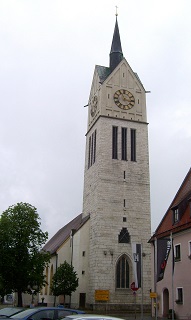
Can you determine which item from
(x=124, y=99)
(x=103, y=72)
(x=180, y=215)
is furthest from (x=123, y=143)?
(x=180, y=215)

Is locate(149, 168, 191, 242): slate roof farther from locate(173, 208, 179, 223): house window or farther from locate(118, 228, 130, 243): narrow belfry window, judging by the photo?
locate(118, 228, 130, 243): narrow belfry window

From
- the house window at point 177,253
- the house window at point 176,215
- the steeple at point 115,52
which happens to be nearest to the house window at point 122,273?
the house window at point 176,215

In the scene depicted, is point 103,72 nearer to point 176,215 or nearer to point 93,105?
point 93,105

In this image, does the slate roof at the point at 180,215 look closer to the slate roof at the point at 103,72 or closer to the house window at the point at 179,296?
the house window at the point at 179,296

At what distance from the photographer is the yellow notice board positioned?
39.6m

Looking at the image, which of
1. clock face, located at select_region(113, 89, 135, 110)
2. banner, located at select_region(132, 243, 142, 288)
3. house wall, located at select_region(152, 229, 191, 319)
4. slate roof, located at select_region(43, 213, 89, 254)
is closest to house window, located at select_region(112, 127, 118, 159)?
clock face, located at select_region(113, 89, 135, 110)


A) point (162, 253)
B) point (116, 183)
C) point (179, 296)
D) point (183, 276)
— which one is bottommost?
point (179, 296)

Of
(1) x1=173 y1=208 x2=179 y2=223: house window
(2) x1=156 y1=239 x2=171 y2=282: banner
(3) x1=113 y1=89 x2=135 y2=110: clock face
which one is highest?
(3) x1=113 y1=89 x2=135 y2=110: clock face

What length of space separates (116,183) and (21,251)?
1657 cm

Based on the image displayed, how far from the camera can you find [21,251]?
106 feet

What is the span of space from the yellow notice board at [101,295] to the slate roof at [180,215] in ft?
35.8

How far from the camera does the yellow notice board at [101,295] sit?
3962 centimetres

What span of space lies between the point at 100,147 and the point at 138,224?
9.78 metres

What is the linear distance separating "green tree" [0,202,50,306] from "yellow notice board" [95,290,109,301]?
871 cm
